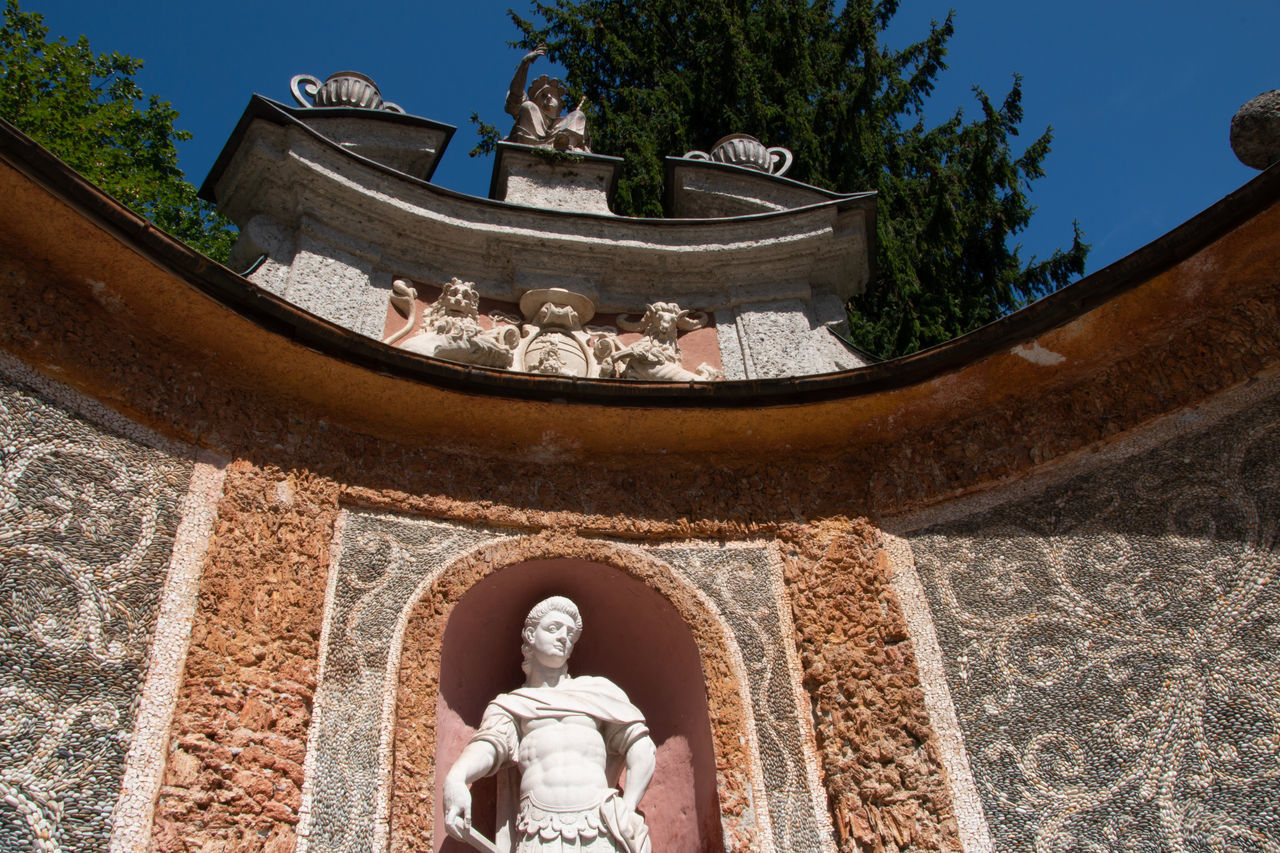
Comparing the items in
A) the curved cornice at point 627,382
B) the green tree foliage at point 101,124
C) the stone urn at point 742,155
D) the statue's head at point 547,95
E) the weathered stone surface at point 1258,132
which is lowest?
the curved cornice at point 627,382

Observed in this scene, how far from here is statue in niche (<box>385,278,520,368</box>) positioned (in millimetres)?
6527

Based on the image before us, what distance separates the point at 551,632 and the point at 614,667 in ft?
2.29

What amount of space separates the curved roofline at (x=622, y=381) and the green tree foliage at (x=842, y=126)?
3546 millimetres

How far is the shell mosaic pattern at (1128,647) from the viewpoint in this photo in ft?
14.9

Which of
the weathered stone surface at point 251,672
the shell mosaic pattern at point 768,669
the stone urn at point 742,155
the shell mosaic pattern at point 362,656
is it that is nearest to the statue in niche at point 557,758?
the shell mosaic pattern at point 362,656

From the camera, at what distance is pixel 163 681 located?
4.46 metres

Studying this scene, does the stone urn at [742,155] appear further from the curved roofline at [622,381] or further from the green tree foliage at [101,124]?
the green tree foliage at [101,124]

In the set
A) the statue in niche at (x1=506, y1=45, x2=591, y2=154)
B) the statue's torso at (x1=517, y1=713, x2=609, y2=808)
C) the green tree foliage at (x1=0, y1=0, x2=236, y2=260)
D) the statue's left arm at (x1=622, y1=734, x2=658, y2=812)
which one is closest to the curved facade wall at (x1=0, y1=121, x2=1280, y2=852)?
the statue's left arm at (x1=622, y1=734, x2=658, y2=812)

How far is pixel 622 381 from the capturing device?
5.97 metres

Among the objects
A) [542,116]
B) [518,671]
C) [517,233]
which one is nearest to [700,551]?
[518,671]

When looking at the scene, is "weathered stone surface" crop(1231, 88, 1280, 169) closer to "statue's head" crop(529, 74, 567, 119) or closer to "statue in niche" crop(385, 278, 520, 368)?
"statue in niche" crop(385, 278, 520, 368)

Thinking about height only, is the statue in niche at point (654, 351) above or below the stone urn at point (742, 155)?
below

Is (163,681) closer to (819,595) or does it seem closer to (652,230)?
(819,595)

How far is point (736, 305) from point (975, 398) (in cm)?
196
